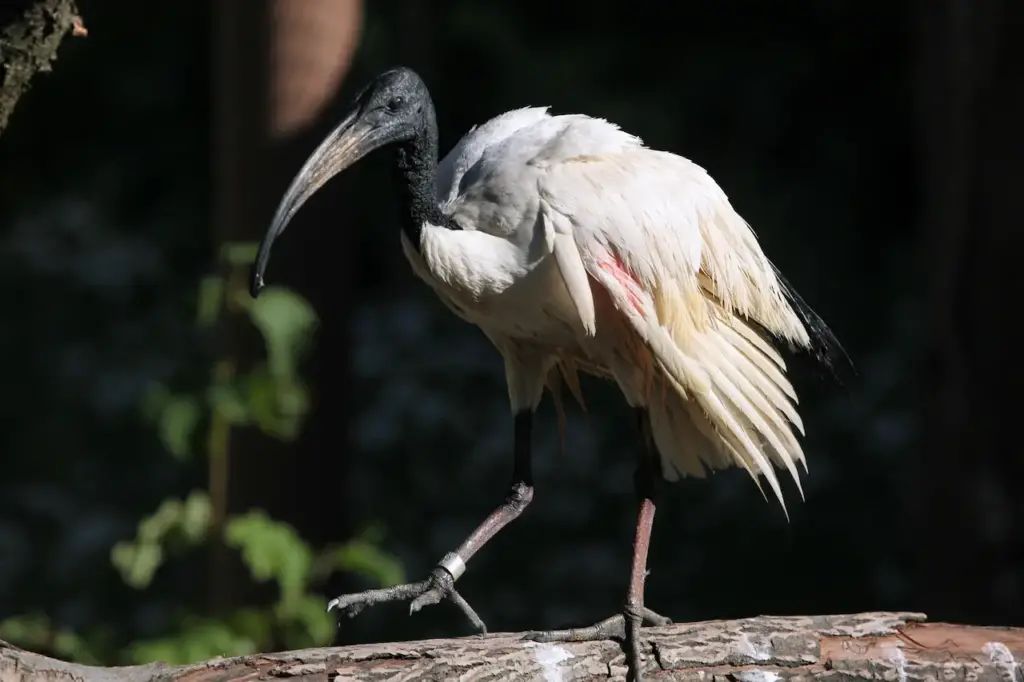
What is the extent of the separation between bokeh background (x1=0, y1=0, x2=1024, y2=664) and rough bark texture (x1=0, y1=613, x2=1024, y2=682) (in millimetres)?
707

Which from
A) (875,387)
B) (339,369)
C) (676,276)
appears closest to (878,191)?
(875,387)

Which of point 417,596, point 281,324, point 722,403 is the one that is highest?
point 281,324

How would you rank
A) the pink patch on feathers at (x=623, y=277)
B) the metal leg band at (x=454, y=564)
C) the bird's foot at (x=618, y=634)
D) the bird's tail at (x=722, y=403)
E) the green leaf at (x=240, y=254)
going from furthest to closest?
the green leaf at (x=240, y=254), the metal leg band at (x=454, y=564), the bird's tail at (x=722, y=403), the pink patch on feathers at (x=623, y=277), the bird's foot at (x=618, y=634)

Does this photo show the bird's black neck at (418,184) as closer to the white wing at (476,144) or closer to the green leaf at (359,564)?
the white wing at (476,144)

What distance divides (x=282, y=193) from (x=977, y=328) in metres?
2.21

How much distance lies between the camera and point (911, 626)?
9.91 ft

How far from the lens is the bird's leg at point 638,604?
295 cm

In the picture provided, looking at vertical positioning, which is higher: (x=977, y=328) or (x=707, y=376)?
(x=977, y=328)

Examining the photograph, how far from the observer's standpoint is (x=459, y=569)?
10.9 feet

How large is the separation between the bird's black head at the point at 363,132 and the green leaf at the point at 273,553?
55 centimetres

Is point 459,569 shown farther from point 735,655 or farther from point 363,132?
point 363,132

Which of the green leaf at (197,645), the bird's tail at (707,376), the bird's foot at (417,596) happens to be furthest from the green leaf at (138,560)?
the bird's tail at (707,376)

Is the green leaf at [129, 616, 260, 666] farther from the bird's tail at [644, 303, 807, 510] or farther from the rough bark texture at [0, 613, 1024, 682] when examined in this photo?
the bird's tail at [644, 303, 807, 510]

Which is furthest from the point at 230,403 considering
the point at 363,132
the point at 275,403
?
the point at 363,132
